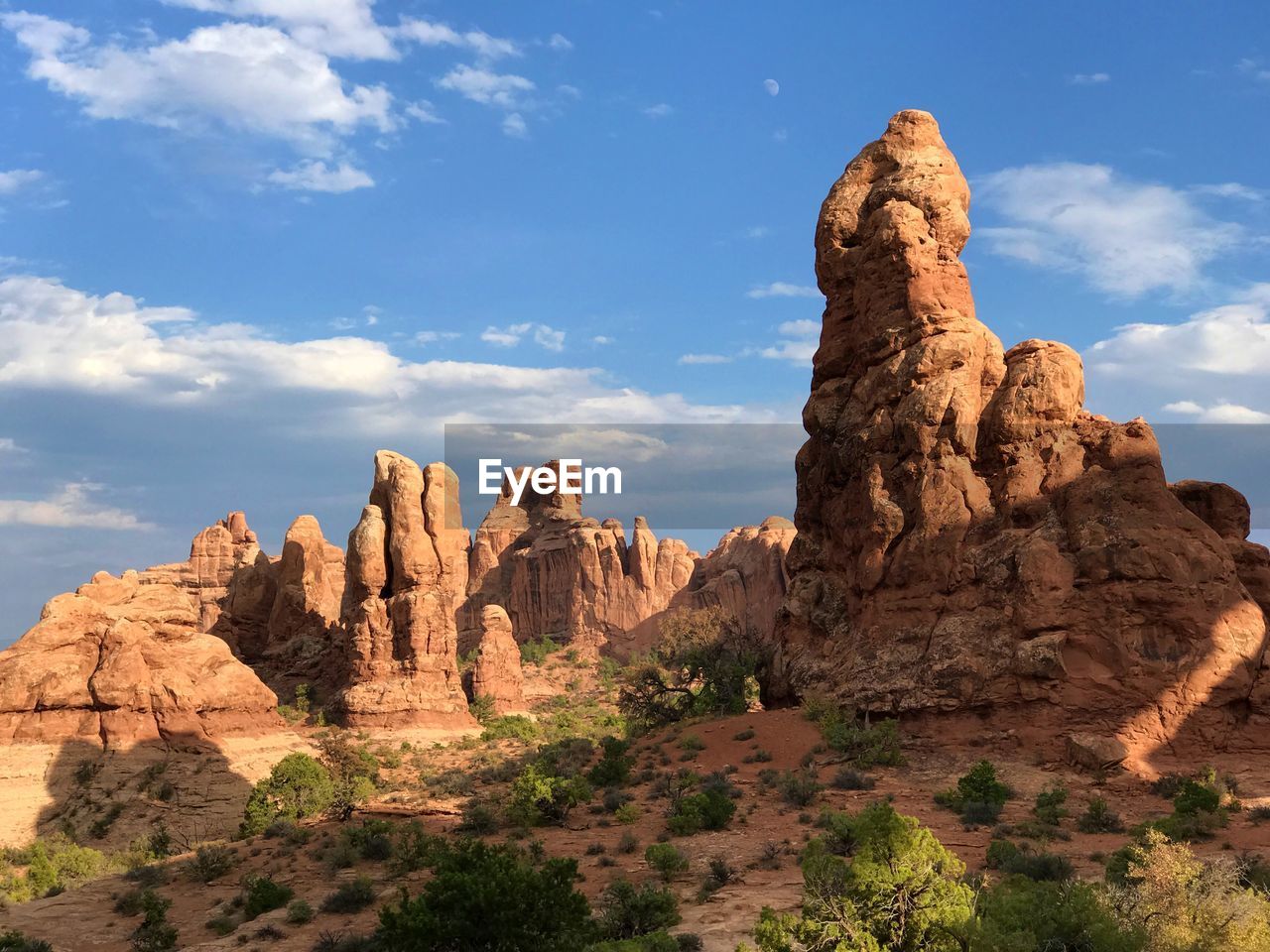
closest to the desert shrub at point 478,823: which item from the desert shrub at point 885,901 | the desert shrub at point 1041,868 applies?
the desert shrub at point 1041,868

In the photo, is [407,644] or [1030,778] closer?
[1030,778]

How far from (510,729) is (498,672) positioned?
30.1 feet

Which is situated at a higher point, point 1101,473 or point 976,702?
point 1101,473

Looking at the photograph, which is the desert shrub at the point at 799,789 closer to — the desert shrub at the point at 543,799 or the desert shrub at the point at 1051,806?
the desert shrub at the point at 1051,806

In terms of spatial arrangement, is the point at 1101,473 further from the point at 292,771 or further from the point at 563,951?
the point at 292,771

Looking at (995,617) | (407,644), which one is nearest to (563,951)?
(995,617)

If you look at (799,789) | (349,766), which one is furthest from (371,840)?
(349,766)

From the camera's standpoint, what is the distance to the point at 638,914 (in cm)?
1933

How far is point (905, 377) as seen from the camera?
35.7m

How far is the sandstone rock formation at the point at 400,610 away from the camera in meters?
52.9

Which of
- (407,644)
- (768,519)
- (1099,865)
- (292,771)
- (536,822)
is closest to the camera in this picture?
(1099,865)

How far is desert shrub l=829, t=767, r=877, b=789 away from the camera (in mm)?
28469

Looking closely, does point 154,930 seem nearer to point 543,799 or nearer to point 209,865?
point 209,865

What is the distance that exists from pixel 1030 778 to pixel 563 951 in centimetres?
1595
